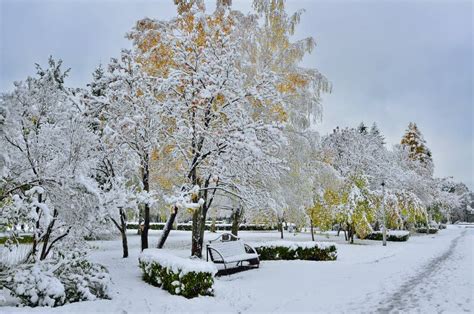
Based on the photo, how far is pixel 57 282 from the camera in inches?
243

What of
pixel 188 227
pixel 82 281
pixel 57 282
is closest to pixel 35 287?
pixel 57 282

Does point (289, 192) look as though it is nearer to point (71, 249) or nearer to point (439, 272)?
point (439, 272)

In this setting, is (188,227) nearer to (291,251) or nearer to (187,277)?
(291,251)

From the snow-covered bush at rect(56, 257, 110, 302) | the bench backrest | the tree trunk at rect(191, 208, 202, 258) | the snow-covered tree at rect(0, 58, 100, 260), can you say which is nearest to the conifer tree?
the bench backrest

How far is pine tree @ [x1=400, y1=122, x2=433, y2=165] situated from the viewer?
1801 inches

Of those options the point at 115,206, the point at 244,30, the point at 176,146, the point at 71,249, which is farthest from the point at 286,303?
the point at 244,30

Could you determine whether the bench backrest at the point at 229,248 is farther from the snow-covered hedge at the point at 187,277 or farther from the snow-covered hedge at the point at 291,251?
the snow-covered hedge at the point at 187,277

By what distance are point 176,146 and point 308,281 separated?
556 cm

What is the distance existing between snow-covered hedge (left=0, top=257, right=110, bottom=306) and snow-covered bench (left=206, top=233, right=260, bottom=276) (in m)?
3.53

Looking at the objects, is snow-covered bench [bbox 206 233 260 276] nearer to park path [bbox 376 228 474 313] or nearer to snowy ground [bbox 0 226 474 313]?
snowy ground [bbox 0 226 474 313]

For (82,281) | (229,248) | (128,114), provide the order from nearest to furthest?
(82,281)
(229,248)
(128,114)

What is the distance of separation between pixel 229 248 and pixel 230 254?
209 millimetres

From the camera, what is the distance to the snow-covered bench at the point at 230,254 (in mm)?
10442

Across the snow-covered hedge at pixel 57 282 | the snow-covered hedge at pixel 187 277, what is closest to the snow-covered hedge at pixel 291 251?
the snow-covered hedge at pixel 187 277
